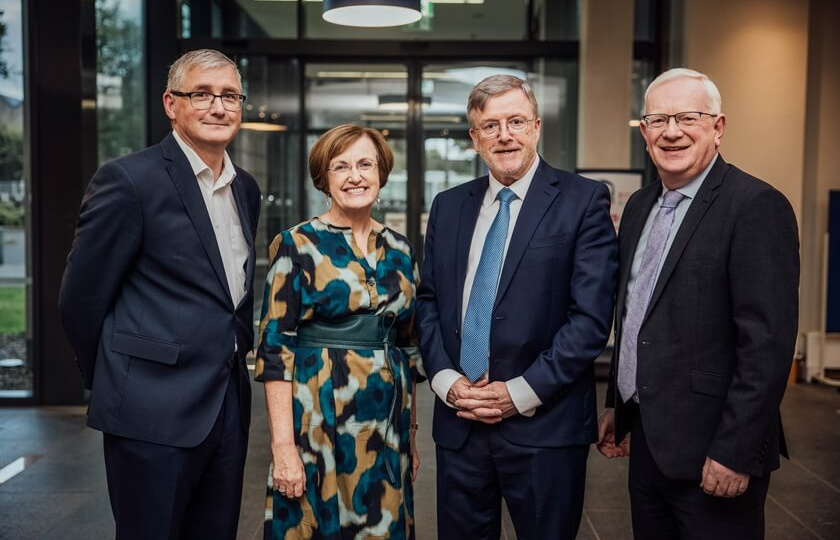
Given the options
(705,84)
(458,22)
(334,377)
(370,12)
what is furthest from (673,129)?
(458,22)

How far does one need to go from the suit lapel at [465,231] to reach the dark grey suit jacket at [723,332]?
56 centimetres

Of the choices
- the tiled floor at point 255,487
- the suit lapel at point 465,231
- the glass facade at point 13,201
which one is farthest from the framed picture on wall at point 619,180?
the suit lapel at point 465,231

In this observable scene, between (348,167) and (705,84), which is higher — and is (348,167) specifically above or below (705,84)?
below

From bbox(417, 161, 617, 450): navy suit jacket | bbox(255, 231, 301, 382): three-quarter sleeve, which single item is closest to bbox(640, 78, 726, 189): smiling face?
bbox(417, 161, 617, 450): navy suit jacket

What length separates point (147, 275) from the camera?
246 cm

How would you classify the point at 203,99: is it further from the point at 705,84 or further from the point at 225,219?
the point at 705,84

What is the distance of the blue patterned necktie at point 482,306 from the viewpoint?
257cm

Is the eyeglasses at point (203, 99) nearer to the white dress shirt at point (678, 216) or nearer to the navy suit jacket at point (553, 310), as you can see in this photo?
the navy suit jacket at point (553, 310)

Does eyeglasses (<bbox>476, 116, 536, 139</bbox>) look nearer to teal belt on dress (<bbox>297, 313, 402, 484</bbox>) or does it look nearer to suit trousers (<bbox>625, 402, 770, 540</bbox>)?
teal belt on dress (<bbox>297, 313, 402, 484</bbox>)

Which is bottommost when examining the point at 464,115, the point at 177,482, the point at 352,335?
the point at 177,482

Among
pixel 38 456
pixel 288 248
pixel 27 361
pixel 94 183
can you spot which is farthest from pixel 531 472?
pixel 27 361

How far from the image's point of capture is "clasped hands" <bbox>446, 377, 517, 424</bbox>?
8.21ft

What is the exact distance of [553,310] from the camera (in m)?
2.55

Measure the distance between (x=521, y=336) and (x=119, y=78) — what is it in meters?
6.28
